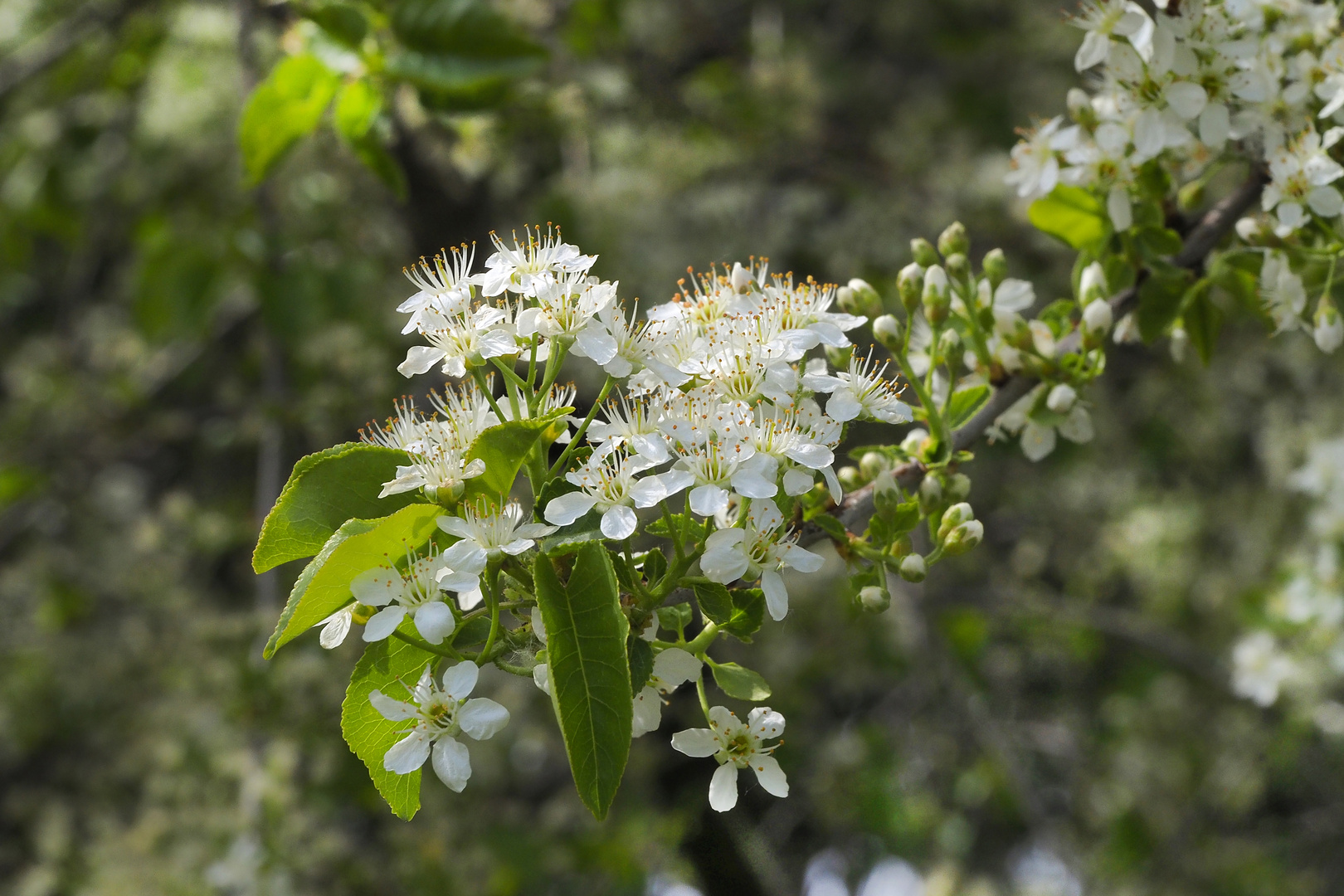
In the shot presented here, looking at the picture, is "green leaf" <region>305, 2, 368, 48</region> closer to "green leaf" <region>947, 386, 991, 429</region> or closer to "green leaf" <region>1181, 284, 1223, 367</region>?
"green leaf" <region>947, 386, 991, 429</region>

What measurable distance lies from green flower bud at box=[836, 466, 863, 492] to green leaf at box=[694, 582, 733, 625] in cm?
26

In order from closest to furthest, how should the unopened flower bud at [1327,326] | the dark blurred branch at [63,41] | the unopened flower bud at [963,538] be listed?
the unopened flower bud at [963,538] → the unopened flower bud at [1327,326] → the dark blurred branch at [63,41]

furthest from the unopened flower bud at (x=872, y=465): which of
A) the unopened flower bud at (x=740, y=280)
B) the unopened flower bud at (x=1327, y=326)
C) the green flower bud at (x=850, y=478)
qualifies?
the unopened flower bud at (x=1327, y=326)

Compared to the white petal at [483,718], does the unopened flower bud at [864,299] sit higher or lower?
higher

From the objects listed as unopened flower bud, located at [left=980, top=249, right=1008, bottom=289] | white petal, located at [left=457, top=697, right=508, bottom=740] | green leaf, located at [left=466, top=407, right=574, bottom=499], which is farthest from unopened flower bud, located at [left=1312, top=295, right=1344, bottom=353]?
white petal, located at [left=457, top=697, right=508, bottom=740]

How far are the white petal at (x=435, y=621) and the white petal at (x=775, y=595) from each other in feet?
0.87

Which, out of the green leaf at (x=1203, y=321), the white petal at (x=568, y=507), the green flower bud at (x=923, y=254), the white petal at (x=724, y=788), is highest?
the white petal at (x=568, y=507)

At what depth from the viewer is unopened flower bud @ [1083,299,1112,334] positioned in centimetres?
121

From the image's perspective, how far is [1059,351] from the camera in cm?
128

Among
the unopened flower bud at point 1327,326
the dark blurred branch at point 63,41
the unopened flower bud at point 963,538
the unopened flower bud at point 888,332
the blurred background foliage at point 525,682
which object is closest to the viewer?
the unopened flower bud at point 963,538

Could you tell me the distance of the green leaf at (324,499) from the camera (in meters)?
0.92

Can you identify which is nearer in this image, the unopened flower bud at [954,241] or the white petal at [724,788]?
the white petal at [724,788]

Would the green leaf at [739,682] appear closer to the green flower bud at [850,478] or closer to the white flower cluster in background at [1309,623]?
the green flower bud at [850,478]

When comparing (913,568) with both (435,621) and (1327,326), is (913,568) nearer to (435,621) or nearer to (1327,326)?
(435,621)
